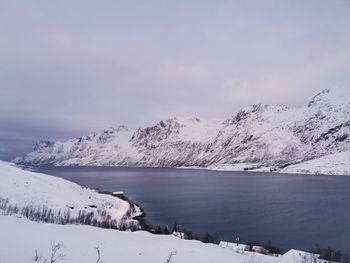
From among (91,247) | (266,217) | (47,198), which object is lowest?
(266,217)

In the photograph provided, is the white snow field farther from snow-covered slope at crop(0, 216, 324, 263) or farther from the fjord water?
the fjord water

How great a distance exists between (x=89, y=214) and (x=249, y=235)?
2559cm

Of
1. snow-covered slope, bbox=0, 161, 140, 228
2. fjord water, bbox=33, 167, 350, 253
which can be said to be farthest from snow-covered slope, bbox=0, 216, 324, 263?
fjord water, bbox=33, 167, 350, 253

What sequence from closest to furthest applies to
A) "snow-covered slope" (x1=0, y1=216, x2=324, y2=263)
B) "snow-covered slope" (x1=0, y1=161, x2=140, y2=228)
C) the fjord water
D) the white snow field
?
the white snow field → "snow-covered slope" (x1=0, y1=216, x2=324, y2=263) → "snow-covered slope" (x1=0, y1=161, x2=140, y2=228) → the fjord water

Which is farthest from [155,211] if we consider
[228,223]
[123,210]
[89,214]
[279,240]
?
[279,240]

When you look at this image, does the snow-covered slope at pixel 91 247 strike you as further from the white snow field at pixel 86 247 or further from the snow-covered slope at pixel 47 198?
the snow-covered slope at pixel 47 198

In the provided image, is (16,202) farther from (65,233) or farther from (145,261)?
(145,261)

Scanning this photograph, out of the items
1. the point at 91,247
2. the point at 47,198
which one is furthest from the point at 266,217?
the point at 91,247

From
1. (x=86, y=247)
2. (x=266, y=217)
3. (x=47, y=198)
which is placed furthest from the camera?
(x=266, y=217)

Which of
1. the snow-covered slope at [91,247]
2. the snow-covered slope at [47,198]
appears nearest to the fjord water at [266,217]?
the snow-covered slope at [47,198]

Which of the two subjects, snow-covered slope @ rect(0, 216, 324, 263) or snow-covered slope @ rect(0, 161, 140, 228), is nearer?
snow-covered slope @ rect(0, 216, 324, 263)

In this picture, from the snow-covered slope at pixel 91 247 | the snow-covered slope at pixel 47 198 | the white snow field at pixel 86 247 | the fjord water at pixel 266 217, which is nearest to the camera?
the white snow field at pixel 86 247

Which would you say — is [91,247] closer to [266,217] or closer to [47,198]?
[47,198]

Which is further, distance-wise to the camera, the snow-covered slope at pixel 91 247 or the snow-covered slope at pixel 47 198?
the snow-covered slope at pixel 47 198
